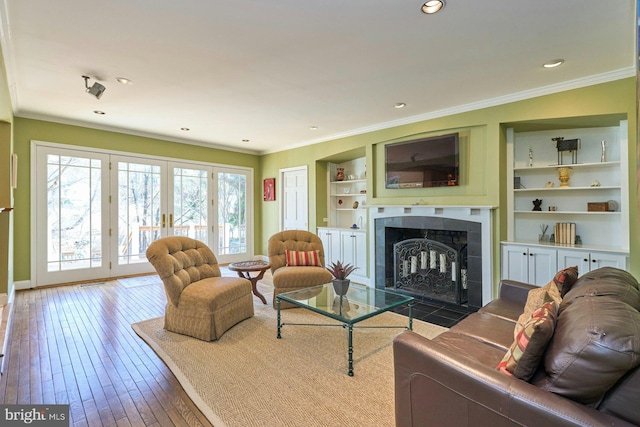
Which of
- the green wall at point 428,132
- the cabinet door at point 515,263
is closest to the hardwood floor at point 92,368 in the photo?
the green wall at point 428,132

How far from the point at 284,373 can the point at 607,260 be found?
10.7 ft

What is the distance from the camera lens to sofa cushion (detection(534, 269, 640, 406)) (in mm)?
982

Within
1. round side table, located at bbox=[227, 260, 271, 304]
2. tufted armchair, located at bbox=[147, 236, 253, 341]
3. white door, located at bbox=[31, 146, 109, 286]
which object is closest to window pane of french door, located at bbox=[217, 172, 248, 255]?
white door, located at bbox=[31, 146, 109, 286]

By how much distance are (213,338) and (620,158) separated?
450 cm

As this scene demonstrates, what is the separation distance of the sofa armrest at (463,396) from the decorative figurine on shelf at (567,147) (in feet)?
11.1

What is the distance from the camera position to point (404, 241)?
4.54 metres

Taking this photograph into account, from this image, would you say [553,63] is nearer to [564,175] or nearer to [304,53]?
[564,175]

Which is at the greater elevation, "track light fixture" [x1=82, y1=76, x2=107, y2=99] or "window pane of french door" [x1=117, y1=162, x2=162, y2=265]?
"track light fixture" [x1=82, y1=76, x2=107, y2=99]

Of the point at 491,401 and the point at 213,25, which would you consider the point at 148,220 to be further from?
the point at 491,401

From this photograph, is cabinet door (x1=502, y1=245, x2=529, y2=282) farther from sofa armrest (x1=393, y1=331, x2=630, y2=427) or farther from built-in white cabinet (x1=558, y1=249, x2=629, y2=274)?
sofa armrest (x1=393, y1=331, x2=630, y2=427)

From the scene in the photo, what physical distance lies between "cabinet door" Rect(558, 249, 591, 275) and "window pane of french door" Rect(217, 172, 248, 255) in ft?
18.6

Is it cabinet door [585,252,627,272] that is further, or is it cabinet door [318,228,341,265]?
cabinet door [318,228,341,265]

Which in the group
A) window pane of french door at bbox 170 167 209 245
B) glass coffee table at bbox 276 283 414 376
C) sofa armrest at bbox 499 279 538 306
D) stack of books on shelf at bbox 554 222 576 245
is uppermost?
window pane of french door at bbox 170 167 209 245

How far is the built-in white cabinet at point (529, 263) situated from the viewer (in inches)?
130
